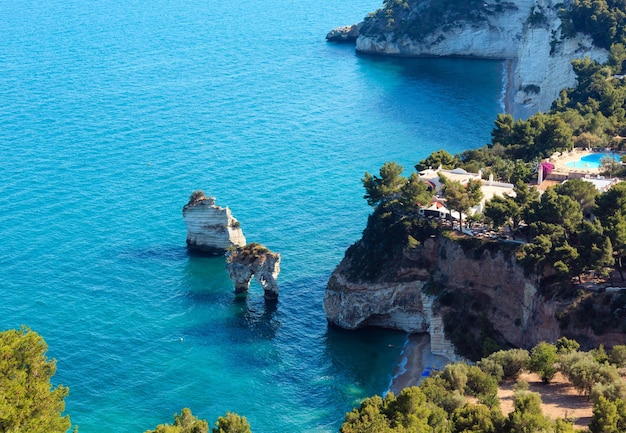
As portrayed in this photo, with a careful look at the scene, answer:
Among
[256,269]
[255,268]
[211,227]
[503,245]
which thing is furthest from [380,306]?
[211,227]

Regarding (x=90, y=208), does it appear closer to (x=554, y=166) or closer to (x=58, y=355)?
(x=58, y=355)

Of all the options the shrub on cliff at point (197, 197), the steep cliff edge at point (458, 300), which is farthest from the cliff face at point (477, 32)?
the steep cliff edge at point (458, 300)

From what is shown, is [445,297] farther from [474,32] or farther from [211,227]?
[474,32]

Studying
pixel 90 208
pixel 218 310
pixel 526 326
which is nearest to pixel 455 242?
pixel 526 326

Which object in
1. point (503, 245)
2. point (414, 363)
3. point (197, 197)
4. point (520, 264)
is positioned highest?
point (503, 245)

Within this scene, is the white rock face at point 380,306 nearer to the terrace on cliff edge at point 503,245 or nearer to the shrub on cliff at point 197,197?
the terrace on cliff edge at point 503,245
